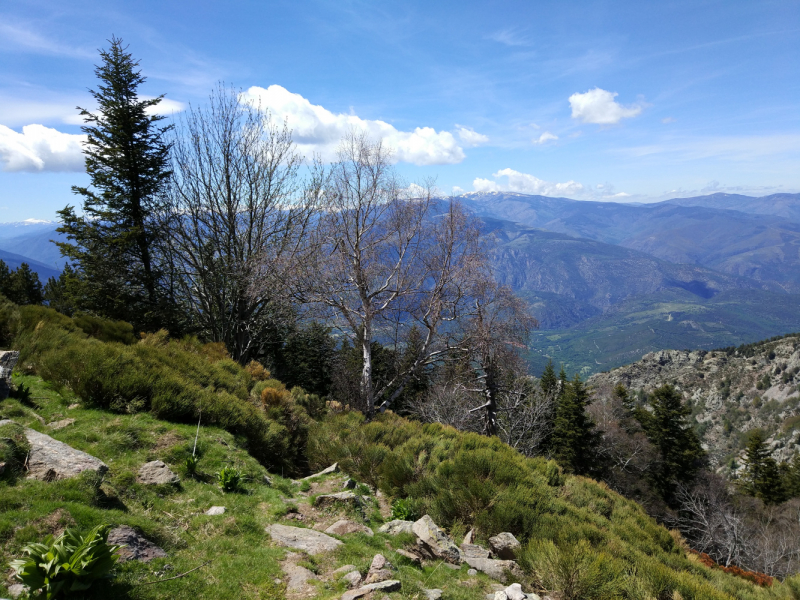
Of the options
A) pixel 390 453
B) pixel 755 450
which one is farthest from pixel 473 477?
pixel 755 450

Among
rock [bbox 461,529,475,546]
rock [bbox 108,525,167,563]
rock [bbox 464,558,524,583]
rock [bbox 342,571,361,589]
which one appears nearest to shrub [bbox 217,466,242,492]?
rock [bbox 108,525,167,563]

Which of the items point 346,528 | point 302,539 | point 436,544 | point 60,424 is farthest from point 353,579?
point 60,424

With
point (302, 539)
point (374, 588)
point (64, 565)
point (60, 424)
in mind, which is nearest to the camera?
point (64, 565)

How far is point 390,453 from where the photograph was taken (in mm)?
9328

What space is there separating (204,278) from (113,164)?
572 cm

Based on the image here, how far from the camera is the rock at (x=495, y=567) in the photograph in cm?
556

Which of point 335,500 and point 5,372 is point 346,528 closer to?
point 335,500

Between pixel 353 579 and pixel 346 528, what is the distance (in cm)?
166

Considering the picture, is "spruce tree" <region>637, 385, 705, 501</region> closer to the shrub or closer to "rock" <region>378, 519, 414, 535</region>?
"rock" <region>378, 519, 414, 535</region>

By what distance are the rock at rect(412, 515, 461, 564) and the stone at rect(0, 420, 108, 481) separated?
14.1 ft

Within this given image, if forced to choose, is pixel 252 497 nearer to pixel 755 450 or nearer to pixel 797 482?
pixel 755 450

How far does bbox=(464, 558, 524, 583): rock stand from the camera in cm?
556

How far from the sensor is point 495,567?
567 centimetres

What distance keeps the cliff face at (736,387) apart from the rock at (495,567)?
78527 millimetres
